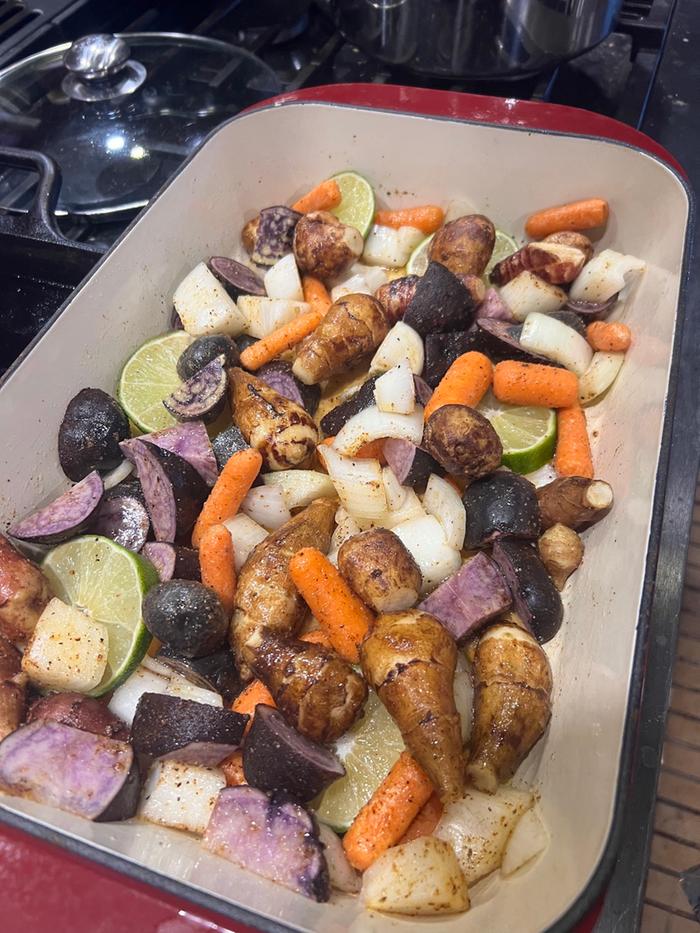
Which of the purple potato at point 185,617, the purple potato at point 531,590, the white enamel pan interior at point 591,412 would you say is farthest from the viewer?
the purple potato at point 531,590

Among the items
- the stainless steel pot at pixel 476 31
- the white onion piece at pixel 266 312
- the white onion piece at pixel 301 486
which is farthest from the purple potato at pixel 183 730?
the stainless steel pot at pixel 476 31

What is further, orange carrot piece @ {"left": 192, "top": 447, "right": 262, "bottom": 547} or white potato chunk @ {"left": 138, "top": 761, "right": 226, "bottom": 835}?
orange carrot piece @ {"left": 192, "top": 447, "right": 262, "bottom": 547}

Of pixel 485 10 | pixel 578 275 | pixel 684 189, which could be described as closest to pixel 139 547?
pixel 578 275

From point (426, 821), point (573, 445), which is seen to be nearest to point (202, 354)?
point (573, 445)

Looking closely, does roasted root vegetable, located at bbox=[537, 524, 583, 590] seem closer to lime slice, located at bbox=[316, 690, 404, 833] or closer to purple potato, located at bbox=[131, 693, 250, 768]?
lime slice, located at bbox=[316, 690, 404, 833]

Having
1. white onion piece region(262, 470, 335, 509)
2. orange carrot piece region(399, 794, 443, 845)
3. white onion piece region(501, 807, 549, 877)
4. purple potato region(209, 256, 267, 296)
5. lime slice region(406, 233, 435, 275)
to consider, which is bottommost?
orange carrot piece region(399, 794, 443, 845)

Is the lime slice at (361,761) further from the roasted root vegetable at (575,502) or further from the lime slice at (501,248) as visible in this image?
the lime slice at (501,248)

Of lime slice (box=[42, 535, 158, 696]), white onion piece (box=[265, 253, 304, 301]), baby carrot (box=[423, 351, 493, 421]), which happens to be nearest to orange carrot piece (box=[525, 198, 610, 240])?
baby carrot (box=[423, 351, 493, 421])
